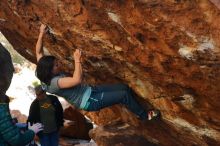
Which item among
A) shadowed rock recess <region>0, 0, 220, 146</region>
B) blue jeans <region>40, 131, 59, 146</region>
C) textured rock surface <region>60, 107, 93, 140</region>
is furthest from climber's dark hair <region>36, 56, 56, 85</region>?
textured rock surface <region>60, 107, 93, 140</region>

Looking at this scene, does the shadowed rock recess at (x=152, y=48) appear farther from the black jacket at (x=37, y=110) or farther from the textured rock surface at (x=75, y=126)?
the textured rock surface at (x=75, y=126)

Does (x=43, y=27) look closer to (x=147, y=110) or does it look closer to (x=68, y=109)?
(x=147, y=110)

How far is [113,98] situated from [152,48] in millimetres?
1597

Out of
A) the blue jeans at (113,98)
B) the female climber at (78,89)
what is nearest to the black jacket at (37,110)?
the female climber at (78,89)

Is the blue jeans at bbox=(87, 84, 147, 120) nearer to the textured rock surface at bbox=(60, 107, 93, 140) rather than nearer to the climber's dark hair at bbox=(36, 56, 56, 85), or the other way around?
the climber's dark hair at bbox=(36, 56, 56, 85)

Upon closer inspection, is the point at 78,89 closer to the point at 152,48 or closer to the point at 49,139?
the point at 152,48

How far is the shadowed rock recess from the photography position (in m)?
6.04

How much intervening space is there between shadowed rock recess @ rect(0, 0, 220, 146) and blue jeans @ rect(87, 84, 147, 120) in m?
0.17

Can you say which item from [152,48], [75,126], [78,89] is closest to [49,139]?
[78,89]

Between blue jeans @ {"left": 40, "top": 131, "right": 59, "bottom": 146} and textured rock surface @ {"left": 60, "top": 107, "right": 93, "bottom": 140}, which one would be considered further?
textured rock surface @ {"left": 60, "top": 107, "right": 93, "bottom": 140}

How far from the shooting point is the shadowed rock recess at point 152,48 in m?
6.04

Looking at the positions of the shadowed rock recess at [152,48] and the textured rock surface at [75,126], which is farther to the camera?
the textured rock surface at [75,126]

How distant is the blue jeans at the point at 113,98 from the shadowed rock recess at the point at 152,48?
0.17 meters

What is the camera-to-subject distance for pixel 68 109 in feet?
48.2
